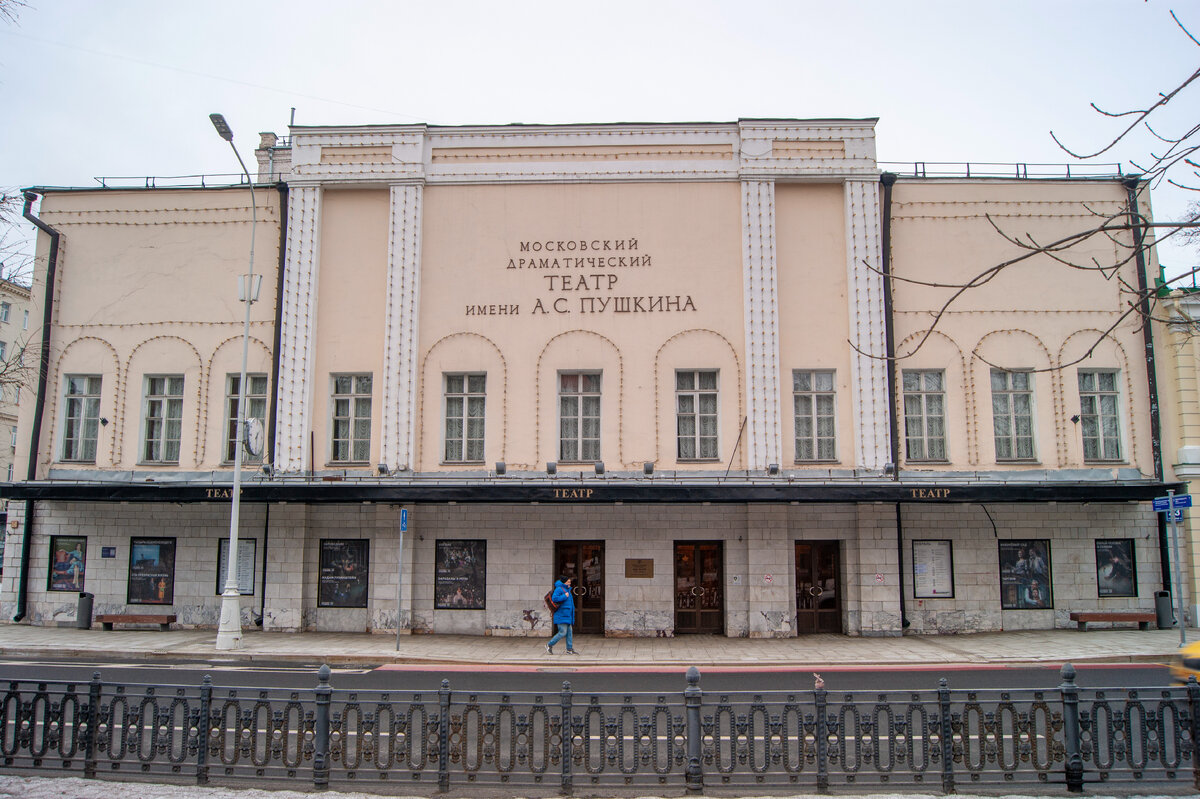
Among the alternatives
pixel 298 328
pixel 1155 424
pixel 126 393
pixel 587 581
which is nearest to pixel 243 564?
pixel 126 393

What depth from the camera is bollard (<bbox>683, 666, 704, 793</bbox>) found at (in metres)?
7.85

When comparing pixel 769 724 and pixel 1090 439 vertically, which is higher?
pixel 1090 439

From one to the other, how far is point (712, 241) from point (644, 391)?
4.36 metres

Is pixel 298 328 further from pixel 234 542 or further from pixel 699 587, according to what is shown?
pixel 699 587

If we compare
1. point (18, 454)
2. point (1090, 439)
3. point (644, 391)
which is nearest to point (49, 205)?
point (18, 454)

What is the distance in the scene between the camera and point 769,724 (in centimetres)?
798

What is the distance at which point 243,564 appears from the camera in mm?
20969

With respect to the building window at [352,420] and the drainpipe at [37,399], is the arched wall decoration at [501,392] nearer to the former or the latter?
the building window at [352,420]

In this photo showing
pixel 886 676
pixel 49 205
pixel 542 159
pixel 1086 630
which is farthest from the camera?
pixel 49 205

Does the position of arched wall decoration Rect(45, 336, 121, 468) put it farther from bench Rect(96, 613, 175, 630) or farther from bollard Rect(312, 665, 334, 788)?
bollard Rect(312, 665, 334, 788)

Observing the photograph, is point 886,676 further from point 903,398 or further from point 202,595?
point 202,595

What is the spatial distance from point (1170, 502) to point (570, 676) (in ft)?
A: 45.8

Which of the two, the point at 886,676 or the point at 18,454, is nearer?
the point at 886,676

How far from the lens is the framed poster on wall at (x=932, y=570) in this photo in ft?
66.5
